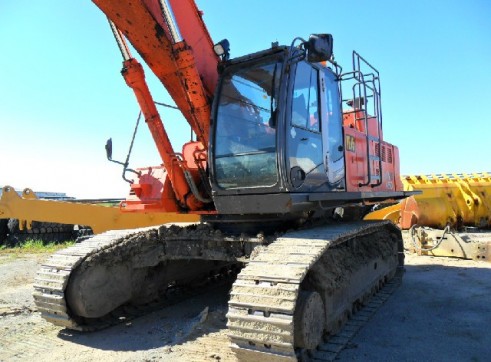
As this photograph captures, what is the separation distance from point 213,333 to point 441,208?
856cm

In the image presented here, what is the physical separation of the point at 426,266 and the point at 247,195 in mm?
5378

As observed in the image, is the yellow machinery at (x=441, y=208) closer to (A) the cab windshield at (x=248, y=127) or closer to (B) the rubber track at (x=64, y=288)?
(A) the cab windshield at (x=248, y=127)

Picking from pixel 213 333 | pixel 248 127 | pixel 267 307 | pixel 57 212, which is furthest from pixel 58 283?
pixel 57 212

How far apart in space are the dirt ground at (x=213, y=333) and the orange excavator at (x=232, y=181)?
0.30 metres

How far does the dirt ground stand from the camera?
155 inches

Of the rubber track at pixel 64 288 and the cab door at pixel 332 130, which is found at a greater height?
the cab door at pixel 332 130

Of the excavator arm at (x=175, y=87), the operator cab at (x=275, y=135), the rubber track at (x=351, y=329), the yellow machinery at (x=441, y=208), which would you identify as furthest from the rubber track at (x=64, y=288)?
the yellow machinery at (x=441, y=208)

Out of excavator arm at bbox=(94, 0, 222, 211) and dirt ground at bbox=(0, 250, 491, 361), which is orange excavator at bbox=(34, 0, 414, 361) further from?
dirt ground at bbox=(0, 250, 491, 361)

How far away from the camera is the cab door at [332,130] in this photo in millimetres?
4777

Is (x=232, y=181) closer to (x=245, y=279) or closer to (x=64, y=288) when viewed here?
(x=245, y=279)

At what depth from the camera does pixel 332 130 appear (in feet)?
16.3

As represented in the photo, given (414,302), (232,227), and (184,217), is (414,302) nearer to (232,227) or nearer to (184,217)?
(232,227)

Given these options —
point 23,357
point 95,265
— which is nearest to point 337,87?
point 95,265

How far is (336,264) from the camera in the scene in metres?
4.50
